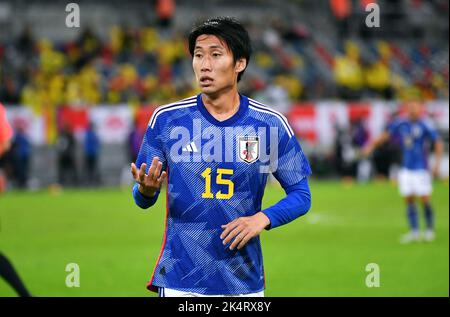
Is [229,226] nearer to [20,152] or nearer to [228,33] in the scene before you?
[228,33]

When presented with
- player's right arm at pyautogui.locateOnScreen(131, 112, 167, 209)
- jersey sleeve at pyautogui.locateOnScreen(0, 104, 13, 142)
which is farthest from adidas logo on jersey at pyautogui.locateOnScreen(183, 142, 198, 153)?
jersey sleeve at pyautogui.locateOnScreen(0, 104, 13, 142)

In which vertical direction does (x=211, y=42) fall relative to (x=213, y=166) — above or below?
above

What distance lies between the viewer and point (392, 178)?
32656 millimetres

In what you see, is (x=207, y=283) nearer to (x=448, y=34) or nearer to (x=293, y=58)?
(x=293, y=58)

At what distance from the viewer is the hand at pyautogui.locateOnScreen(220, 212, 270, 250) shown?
531 cm

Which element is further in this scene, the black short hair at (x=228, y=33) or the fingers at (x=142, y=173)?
the black short hair at (x=228, y=33)

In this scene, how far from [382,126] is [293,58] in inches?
294

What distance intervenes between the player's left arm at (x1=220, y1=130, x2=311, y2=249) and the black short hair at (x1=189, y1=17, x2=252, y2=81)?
0.61m

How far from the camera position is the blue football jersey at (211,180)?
5520mm

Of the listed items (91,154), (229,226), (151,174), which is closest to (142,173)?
(151,174)

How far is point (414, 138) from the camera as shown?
1727cm

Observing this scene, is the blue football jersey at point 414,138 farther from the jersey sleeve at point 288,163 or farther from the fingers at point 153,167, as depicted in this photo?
the fingers at point 153,167

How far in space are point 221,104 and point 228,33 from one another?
1.44 feet

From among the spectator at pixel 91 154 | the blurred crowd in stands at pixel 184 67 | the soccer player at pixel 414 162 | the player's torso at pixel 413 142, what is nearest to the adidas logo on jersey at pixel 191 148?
the soccer player at pixel 414 162
